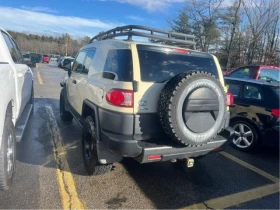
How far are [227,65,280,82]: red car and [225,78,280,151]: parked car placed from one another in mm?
3591

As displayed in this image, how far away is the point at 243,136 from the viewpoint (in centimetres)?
470

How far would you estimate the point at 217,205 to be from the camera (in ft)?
9.30

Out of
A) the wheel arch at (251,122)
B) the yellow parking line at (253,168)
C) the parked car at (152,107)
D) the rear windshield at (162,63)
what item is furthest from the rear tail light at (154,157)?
the wheel arch at (251,122)

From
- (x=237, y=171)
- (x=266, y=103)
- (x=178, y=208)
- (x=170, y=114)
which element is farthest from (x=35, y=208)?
(x=266, y=103)

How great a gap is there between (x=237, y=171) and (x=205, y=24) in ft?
94.2

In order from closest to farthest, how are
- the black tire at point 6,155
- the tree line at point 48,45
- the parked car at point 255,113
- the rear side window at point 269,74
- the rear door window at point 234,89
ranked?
the black tire at point 6,155 → the parked car at point 255,113 → the rear door window at point 234,89 → the rear side window at point 269,74 → the tree line at point 48,45

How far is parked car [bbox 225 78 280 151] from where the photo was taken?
426 cm

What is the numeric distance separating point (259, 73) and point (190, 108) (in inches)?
258

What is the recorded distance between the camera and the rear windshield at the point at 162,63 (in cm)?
284

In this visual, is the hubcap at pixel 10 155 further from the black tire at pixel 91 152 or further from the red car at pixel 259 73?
the red car at pixel 259 73

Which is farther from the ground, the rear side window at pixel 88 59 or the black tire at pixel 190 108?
the rear side window at pixel 88 59

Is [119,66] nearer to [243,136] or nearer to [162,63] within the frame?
[162,63]

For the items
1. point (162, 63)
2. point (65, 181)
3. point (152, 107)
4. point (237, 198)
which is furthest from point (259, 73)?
point (65, 181)

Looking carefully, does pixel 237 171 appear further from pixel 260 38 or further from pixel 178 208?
pixel 260 38
